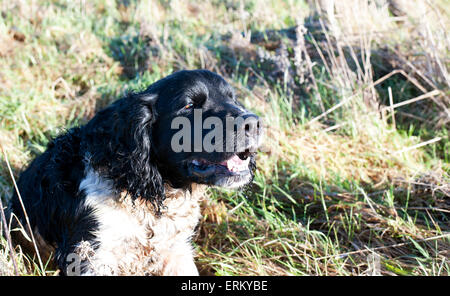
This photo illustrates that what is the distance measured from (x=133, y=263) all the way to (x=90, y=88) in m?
2.90

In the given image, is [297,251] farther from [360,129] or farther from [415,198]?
[360,129]

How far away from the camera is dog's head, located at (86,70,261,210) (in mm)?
2986

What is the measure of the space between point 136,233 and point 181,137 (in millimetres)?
635

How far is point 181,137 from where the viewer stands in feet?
9.82

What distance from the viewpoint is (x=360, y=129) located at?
4652 mm

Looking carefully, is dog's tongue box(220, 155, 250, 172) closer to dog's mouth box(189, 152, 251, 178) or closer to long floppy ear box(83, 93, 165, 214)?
dog's mouth box(189, 152, 251, 178)

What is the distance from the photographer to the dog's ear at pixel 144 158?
9.77 feet

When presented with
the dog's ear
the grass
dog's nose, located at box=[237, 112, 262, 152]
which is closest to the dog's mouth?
dog's nose, located at box=[237, 112, 262, 152]

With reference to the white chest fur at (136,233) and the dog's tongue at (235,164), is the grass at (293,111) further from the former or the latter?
the dog's tongue at (235,164)

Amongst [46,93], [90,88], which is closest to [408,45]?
[90,88]

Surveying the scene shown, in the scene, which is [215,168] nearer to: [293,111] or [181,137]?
[181,137]

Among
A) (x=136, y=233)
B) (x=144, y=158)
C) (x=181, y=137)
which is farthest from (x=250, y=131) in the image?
(x=136, y=233)

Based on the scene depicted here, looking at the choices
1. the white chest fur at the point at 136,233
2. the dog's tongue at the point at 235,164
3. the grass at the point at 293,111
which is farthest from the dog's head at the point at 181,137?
the grass at the point at 293,111

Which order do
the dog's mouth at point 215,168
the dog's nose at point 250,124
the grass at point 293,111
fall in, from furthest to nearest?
1. the grass at point 293,111
2. the dog's mouth at point 215,168
3. the dog's nose at point 250,124
